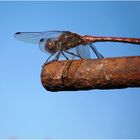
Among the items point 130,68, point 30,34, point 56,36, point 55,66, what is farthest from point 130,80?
point 30,34

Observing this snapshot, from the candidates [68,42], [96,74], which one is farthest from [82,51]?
[96,74]

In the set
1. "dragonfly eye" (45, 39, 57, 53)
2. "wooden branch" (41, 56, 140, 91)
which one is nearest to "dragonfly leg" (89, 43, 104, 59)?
"dragonfly eye" (45, 39, 57, 53)

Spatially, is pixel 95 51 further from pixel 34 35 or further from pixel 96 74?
pixel 96 74

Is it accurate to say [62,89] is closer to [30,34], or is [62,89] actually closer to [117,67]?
[117,67]

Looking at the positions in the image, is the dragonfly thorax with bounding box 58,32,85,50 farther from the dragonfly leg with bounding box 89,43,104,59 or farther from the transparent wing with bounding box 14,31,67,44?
the dragonfly leg with bounding box 89,43,104,59

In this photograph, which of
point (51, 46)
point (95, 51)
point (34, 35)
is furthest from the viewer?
point (34, 35)

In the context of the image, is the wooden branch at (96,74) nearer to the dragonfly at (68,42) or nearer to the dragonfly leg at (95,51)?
the dragonfly at (68,42)

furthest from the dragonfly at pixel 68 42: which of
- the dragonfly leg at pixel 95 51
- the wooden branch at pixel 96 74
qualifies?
the wooden branch at pixel 96 74

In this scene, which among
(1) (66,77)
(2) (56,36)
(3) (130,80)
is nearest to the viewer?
(3) (130,80)

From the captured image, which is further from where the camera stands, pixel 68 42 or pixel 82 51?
pixel 82 51
